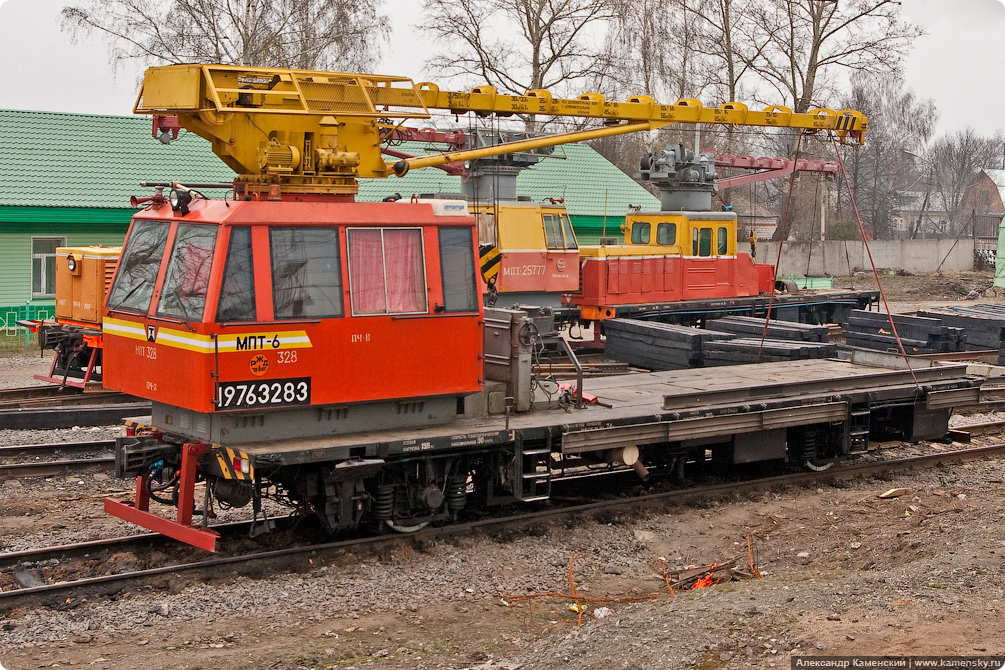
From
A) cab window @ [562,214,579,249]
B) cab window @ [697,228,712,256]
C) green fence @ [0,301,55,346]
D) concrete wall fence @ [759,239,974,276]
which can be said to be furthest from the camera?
concrete wall fence @ [759,239,974,276]

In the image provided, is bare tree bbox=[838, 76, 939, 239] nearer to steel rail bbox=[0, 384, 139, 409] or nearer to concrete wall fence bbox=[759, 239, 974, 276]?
concrete wall fence bbox=[759, 239, 974, 276]

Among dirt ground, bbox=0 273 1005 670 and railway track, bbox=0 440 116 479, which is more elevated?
railway track, bbox=0 440 116 479

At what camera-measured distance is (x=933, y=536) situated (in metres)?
9.80

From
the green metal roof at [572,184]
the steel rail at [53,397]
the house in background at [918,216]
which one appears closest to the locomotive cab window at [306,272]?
the steel rail at [53,397]

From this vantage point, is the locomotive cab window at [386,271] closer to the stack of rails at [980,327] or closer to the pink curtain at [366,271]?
the pink curtain at [366,271]

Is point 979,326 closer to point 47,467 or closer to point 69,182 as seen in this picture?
point 47,467

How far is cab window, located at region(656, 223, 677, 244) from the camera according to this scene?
2419cm

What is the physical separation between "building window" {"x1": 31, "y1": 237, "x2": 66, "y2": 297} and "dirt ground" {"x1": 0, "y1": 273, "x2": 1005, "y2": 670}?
16196 mm

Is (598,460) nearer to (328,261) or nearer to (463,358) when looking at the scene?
(463,358)

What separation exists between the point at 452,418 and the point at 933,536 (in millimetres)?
4447

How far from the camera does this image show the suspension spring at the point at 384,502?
9.41 metres

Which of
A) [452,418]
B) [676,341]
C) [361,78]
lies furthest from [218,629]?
[676,341]

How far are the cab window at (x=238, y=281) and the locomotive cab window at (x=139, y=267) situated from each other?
0.93 meters

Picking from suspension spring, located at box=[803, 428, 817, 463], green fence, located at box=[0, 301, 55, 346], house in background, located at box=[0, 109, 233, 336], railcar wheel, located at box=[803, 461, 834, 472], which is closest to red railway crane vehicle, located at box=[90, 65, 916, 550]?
suspension spring, located at box=[803, 428, 817, 463]
